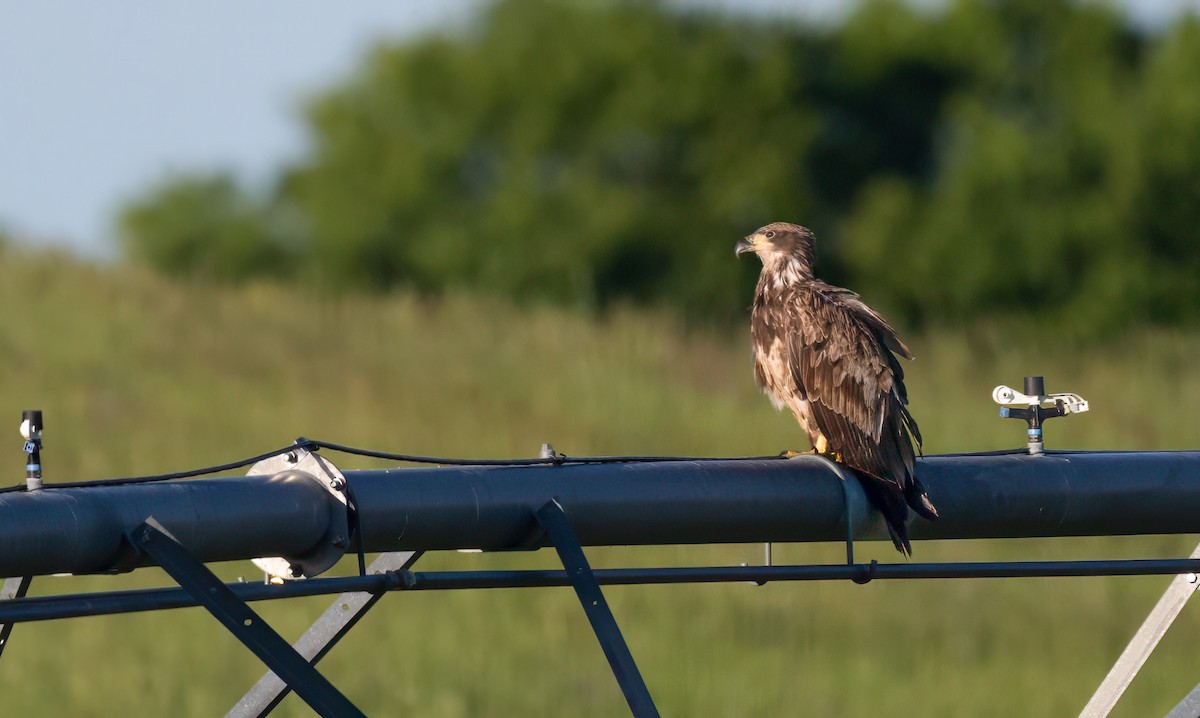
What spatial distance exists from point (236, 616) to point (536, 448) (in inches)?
413

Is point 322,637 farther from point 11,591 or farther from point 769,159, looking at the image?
point 769,159

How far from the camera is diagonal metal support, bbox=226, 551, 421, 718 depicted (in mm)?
4461

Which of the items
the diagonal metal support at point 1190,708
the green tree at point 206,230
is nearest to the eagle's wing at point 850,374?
the diagonal metal support at point 1190,708

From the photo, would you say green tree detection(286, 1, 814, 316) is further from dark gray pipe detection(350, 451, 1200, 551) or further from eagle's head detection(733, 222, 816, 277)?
dark gray pipe detection(350, 451, 1200, 551)

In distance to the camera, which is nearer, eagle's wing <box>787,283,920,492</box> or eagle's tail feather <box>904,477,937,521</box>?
eagle's tail feather <box>904,477,937,521</box>

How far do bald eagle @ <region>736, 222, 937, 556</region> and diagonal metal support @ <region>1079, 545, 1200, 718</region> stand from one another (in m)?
0.70

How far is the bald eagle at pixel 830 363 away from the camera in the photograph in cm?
532

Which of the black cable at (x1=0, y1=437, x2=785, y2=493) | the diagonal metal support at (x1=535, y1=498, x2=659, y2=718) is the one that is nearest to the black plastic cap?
the black cable at (x1=0, y1=437, x2=785, y2=493)

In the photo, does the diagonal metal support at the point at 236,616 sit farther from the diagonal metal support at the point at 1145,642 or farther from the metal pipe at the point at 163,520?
the diagonal metal support at the point at 1145,642

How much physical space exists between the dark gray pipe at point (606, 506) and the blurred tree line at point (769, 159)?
2387 cm

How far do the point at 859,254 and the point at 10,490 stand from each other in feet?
97.7

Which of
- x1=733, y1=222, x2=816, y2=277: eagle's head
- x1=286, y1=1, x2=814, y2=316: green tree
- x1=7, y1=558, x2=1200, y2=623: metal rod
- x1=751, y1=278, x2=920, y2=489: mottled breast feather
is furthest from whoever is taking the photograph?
x1=286, y1=1, x2=814, y2=316: green tree

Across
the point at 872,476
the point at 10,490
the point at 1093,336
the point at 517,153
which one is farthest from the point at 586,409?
the point at 517,153

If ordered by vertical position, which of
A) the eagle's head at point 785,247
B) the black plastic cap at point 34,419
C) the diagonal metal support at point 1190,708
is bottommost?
the diagonal metal support at point 1190,708
